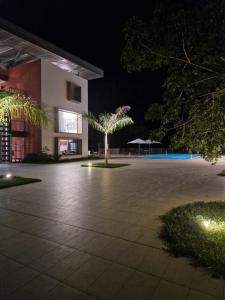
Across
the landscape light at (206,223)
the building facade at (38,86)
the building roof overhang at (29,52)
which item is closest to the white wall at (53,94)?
the building facade at (38,86)

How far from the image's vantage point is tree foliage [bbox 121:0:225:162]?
3.49 meters

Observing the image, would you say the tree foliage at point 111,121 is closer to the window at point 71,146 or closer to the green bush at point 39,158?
the green bush at point 39,158

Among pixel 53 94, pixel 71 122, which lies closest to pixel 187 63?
pixel 53 94

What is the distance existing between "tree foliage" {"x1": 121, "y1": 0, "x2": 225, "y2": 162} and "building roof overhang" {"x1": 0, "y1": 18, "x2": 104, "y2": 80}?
17.2m

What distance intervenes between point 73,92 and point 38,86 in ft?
14.6

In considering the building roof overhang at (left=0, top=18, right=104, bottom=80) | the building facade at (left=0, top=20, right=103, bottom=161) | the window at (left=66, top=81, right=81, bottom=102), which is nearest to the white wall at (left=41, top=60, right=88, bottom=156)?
the building facade at (left=0, top=20, right=103, bottom=161)

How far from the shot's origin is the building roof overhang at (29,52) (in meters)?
17.9

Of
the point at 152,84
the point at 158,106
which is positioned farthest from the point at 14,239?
the point at 152,84

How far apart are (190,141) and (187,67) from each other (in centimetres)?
138

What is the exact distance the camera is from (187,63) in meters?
3.91

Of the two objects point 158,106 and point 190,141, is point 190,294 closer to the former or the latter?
point 190,141

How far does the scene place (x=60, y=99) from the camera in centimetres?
2286

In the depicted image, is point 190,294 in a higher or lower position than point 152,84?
lower

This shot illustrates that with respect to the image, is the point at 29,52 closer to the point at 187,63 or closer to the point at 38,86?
the point at 38,86
